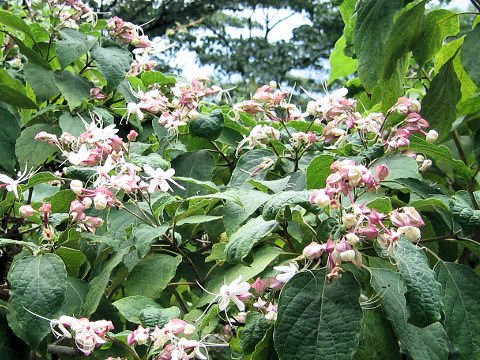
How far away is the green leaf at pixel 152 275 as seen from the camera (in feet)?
3.15

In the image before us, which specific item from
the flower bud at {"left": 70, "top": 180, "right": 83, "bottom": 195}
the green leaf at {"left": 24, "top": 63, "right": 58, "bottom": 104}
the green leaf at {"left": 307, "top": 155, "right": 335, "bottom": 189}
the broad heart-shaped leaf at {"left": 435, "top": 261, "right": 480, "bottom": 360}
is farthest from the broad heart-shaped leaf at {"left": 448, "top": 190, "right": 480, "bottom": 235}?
the green leaf at {"left": 24, "top": 63, "right": 58, "bottom": 104}

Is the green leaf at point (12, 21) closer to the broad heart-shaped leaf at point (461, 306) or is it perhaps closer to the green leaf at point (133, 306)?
the green leaf at point (133, 306)

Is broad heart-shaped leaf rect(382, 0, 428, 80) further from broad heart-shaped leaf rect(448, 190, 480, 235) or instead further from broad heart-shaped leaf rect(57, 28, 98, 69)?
broad heart-shaped leaf rect(57, 28, 98, 69)

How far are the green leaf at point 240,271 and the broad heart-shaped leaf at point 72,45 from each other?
50 centimetres

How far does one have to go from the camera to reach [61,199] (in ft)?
3.49

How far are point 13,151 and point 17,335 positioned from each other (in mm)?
417

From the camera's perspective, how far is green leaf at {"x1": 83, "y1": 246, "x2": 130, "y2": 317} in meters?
0.95

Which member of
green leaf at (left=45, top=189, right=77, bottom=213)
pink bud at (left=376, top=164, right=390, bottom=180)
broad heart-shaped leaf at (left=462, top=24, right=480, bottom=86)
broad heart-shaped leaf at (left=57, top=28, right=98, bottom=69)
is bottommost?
green leaf at (left=45, top=189, right=77, bottom=213)

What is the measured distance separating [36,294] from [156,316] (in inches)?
7.0

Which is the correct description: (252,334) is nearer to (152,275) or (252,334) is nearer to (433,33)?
(152,275)

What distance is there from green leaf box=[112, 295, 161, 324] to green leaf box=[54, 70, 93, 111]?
0.46m

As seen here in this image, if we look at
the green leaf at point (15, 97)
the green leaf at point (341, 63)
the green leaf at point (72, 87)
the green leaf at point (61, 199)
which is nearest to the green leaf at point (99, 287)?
the green leaf at point (61, 199)

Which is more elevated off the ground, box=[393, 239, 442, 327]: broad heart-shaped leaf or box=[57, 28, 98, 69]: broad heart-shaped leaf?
box=[57, 28, 98, 69]: broad heart-shaped leaf

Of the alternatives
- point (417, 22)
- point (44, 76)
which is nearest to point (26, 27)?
point (44, 76)
